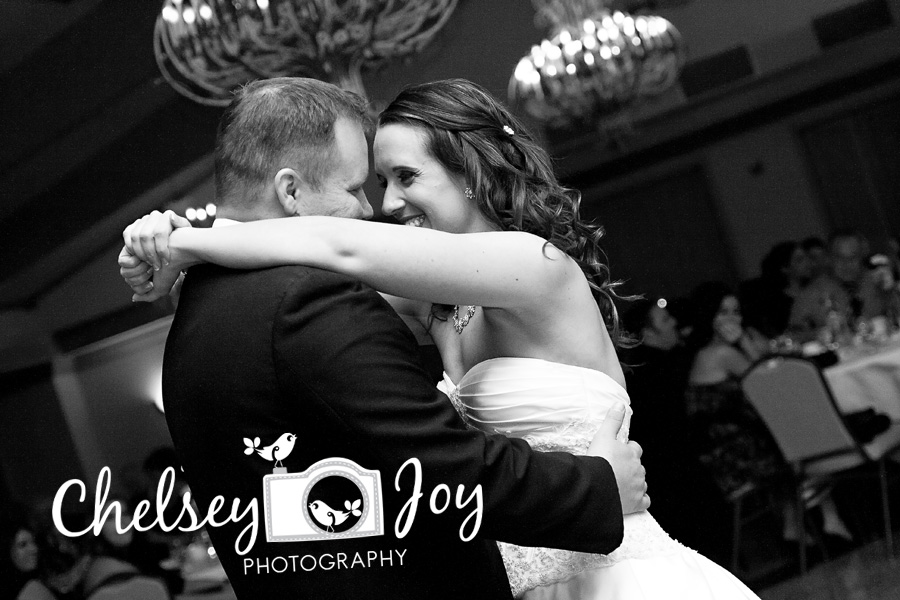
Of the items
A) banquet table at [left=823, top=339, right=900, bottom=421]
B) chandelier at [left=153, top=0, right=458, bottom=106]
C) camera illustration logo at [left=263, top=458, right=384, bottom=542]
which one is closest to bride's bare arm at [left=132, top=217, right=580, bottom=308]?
camera illustration logo at [left=263, top=458, right=384, bottom=542]

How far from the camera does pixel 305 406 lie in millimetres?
1350

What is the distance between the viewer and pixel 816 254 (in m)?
4.85

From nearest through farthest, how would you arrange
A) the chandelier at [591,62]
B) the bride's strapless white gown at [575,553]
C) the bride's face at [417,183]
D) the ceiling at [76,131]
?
the bride's strapless white gown at [575,553], the bride's face at [417,183], the chandelier at [591,62], the ceiling at [76,131]

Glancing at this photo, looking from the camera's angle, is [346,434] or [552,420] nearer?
[346,434]

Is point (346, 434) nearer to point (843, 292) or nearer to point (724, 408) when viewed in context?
point (724, 408)

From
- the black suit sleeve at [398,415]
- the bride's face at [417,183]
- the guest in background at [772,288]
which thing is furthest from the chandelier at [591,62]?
the black suit sleeve at [398,415]

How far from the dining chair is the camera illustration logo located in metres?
3.27

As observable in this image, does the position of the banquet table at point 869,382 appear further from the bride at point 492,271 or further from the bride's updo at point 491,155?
the bride's updo at point 491,155

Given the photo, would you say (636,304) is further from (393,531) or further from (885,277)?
(393,531)

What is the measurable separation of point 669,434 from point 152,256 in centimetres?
348

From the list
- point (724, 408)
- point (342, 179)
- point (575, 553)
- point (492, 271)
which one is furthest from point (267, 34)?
point (724, 408)

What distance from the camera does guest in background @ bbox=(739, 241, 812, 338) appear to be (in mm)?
4863

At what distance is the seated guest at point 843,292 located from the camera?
484 centimetres

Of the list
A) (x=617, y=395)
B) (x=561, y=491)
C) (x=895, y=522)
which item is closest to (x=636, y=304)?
(x=895, y=522)
